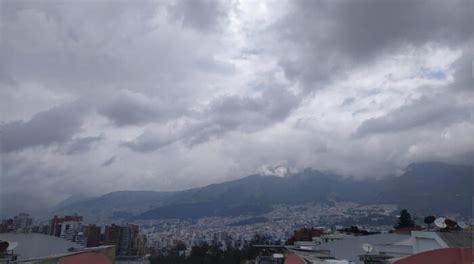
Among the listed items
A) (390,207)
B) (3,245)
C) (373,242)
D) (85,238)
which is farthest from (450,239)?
(390,207)

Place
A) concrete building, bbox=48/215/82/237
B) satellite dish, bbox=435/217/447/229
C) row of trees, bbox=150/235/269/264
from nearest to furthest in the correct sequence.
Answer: satellite dish, bbox=435/217/447/229 < row of trees, bbox=150/235/269/264 < concrete building, bbox=48/215/82/237

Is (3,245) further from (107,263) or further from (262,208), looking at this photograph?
(262,208)

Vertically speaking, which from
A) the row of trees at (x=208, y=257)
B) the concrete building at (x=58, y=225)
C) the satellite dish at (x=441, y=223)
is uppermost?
the concrete building at (x=58, y=225)

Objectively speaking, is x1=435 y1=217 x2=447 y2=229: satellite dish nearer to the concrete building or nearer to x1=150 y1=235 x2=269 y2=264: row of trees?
x1=150 y1=235 x2=269 y2=264: row of trees

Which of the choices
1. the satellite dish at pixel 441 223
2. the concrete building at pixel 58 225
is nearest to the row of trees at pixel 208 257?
the concrete building at pixel 58 225

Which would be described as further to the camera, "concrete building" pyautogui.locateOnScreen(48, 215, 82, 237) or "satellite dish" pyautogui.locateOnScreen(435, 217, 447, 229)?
"concrete building" pyautogui.locateOnScreen(48, 215, 82, 237)

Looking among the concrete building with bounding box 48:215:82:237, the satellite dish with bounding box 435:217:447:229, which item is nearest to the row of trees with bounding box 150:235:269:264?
the concrete building with bounding box 48:215:82:237

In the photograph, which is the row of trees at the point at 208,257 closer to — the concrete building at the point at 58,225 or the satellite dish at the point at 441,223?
the concrete building at the point at 58,225

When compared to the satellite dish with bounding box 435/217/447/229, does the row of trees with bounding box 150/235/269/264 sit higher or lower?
lower

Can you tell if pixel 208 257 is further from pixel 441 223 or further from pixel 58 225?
pixel 441 223

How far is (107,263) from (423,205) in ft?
289

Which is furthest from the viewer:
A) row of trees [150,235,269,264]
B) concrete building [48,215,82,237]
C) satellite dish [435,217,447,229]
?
concrete building [48,215,82,237]

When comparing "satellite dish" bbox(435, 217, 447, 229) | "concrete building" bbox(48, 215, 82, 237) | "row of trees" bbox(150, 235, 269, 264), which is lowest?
"row of trees" bbox(150, 235, 269, 264)

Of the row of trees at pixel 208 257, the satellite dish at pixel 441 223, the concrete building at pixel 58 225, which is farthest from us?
the concrete building at pixel 58 225
